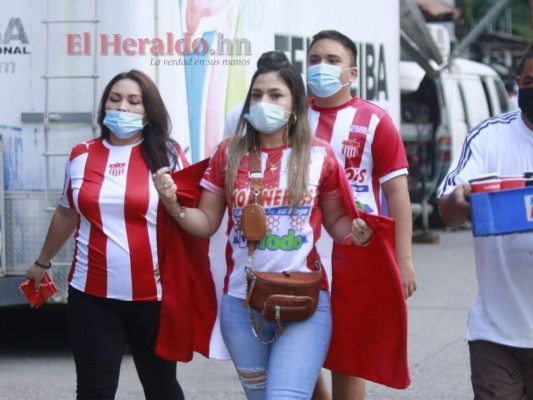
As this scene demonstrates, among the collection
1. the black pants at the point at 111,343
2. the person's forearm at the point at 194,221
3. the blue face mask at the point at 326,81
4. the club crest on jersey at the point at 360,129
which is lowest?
the black pants at the point at 111,343

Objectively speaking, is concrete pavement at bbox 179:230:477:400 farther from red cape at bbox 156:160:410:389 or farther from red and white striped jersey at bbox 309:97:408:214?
red cape at bbox 156:160:410:389

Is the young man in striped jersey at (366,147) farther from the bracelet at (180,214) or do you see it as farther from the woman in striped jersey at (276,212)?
the bracelet at (180,214)

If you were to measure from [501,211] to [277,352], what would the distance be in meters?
1.12

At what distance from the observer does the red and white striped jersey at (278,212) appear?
185 inches

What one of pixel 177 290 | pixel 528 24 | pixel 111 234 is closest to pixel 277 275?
pixel 177 290

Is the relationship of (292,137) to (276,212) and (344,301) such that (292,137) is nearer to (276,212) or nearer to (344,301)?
(276,212)

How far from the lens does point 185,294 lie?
16.5 ft

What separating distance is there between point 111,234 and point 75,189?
272mm

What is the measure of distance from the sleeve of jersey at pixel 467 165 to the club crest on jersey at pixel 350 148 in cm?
109

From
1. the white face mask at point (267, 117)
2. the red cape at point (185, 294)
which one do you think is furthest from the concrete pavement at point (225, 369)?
the white face mask at point (267, 117)

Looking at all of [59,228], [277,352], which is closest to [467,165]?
[277,352]

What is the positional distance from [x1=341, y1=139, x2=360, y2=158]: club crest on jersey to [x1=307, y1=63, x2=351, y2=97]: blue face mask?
0.24 meters

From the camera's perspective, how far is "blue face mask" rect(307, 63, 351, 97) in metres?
5.62

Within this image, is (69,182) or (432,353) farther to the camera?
(432,353)
